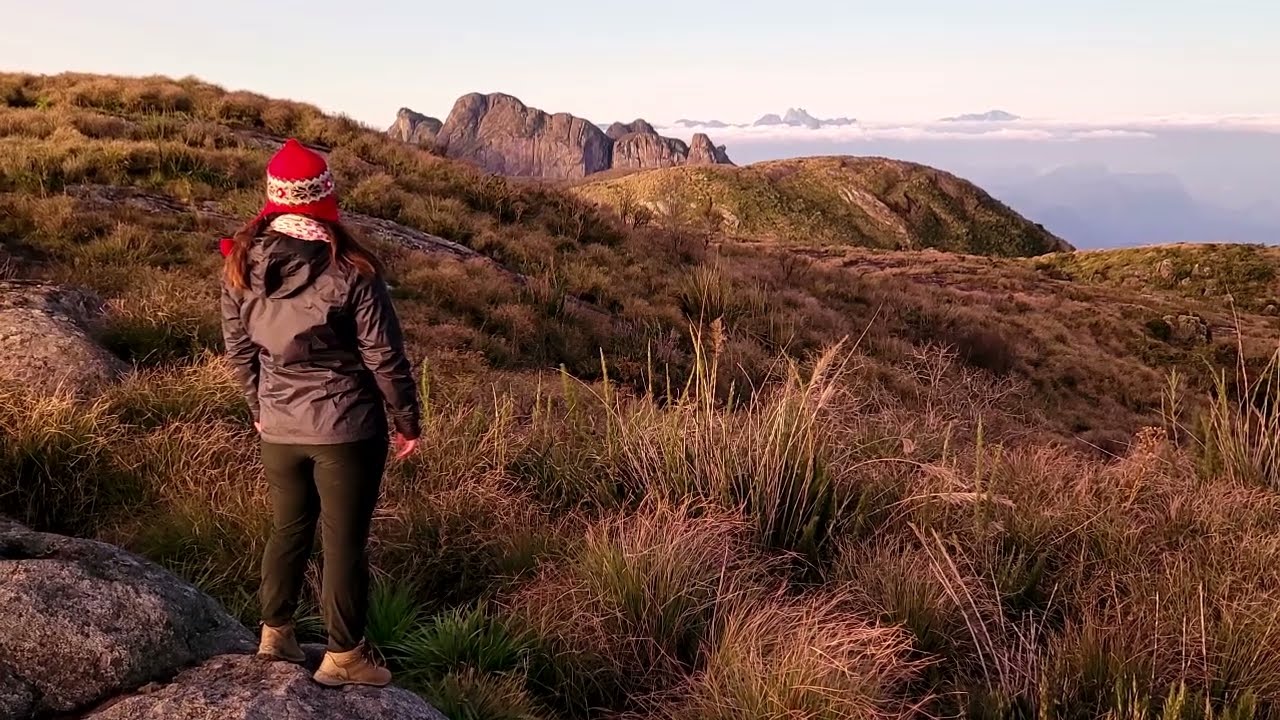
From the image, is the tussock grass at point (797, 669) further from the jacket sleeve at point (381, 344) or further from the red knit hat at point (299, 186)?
the red knit hat at point (299, 186)

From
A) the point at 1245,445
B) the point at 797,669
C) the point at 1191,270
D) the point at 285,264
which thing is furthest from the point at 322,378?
the point at 1191,270

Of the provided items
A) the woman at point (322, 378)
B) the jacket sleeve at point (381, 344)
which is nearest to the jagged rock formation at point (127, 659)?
the woman at point (322, 378)

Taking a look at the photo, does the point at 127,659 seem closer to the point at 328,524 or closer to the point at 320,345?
the point at 328,524

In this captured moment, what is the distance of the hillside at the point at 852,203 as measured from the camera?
7644cm

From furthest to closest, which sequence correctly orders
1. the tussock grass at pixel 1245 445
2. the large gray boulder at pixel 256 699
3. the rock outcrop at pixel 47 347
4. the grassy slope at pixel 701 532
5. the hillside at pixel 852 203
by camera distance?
the hillside at pixel 852 203
the tussock grass at pixel 1245 445
the rock outcrop at pixel 47 347
the grassy slope at pixel 701 532
the large gray boulder at pixel 256 699

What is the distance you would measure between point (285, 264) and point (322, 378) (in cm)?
40

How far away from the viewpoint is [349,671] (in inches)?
106

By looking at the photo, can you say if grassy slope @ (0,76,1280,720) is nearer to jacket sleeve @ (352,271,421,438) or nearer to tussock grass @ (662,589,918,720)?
tussock grass @ (662,589,918,720)

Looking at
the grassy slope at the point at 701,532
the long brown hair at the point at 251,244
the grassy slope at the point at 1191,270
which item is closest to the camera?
the long brown hair at the point at 251,244

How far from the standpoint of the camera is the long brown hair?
9.09 feet

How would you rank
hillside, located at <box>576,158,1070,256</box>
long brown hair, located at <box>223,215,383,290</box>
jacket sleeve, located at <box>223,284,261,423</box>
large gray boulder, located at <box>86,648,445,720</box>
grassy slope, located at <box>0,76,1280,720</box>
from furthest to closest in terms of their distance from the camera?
hillside, located at <box>576,158,1070,256</box> → grassy slope, located at <box>0,76,1280,720</box> → jacket sleeve, located at <box>223,284,261,423</box> → long brown hair, located at <box>223,215,383,290</box> → large gray boulder, located at <box>86,648,445,720</box>

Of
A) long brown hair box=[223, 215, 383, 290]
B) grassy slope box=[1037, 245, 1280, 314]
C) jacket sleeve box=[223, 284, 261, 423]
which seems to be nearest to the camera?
long brown hair box=[223, 215, 383, 290]

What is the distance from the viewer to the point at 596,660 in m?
3.42

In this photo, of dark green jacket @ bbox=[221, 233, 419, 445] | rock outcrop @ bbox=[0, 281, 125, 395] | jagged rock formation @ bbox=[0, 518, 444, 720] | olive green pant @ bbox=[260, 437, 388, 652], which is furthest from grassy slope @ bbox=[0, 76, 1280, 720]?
dark green jacket @ bbox=[221, 233, 419, 445]
